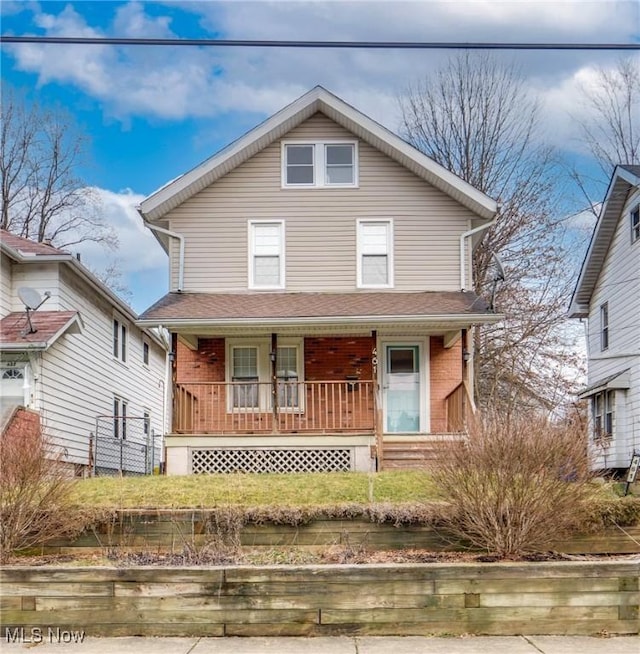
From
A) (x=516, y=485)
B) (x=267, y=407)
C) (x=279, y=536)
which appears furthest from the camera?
(x=267, y=407)

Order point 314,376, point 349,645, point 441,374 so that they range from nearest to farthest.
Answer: point 349,645 → point 441,374 → point 314,376

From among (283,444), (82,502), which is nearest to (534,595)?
(82,502)

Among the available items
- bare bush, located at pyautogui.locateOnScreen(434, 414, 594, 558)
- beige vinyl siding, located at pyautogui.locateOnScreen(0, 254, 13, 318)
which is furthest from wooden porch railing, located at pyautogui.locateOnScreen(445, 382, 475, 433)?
beige vinyl siding, located at pyautogui.locateOnScreen(0, 254, 13, 318)

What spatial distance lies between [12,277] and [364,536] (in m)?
11.3

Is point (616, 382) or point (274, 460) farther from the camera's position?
point (616, 382)

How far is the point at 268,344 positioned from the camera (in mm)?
15977

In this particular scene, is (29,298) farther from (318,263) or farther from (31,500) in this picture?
(31,500)

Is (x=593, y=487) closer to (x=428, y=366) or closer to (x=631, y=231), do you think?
(x=428, y=366)

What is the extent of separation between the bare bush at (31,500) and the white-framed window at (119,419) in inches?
505

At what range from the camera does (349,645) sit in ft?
20.7

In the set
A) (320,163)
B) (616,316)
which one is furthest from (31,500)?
(616,316)

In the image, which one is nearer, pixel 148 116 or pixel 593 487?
pixel 593 487

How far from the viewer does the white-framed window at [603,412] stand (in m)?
18.9

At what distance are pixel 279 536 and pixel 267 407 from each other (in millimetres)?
7829
